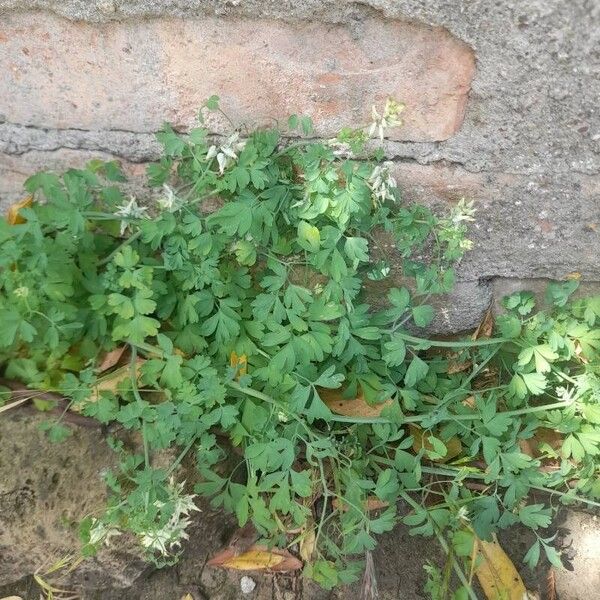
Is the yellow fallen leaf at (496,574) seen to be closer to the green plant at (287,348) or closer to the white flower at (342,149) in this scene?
the green plant at (287,348)

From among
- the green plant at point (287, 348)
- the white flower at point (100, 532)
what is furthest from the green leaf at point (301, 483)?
the white flower at point (100, 532)

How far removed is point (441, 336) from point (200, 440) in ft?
3.36

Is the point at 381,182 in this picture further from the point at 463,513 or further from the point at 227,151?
the point at 463,513

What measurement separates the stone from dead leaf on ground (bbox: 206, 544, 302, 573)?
151 cm

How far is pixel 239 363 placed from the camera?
232 centimetres

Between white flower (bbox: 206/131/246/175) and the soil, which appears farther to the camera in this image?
the soil

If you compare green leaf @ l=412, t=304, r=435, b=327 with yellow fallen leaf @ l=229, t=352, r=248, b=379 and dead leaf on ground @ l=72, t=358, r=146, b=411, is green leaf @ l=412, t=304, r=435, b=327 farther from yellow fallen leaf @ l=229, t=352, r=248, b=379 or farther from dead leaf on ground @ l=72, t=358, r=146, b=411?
dead leaf on ground @ l=72, t=358, r=146, b=411

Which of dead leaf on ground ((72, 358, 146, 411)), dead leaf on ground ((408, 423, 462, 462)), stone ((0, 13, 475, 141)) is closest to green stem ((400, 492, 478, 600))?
dead leaf on ground ((408, 423, 462, 462))

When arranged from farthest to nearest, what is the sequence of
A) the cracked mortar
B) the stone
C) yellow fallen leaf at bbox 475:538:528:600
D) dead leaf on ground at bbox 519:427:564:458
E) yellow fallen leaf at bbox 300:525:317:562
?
dead leaf on ground at bbox 519:427:564:458 < yellow fallen leaf at bbox 300:525:317:562 < yellow fallen leaf at bbox 475:538:528:600 < the stone < the cracked mortar

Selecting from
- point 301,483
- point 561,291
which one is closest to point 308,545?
point 301,483

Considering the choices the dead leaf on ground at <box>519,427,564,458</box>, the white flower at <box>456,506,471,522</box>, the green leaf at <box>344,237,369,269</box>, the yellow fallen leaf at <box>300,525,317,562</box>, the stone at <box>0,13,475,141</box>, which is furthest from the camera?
the dead leaf on ground at <box>519,427,564,458</box>

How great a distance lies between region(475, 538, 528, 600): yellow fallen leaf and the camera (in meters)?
2.21

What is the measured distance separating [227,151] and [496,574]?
1.71 metres

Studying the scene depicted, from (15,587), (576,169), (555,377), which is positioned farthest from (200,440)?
(576,169)
